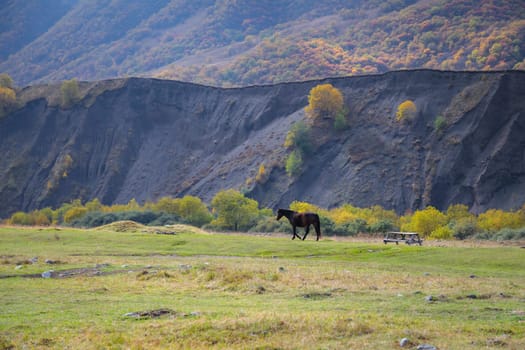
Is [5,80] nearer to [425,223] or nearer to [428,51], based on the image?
[425,223]

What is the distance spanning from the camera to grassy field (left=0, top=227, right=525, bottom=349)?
1431 cm

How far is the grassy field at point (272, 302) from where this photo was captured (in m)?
14.3

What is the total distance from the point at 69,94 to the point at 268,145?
42.8 metres

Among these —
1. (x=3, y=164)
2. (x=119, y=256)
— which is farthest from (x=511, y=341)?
(x=3, y=164)

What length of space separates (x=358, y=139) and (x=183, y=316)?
7474cm

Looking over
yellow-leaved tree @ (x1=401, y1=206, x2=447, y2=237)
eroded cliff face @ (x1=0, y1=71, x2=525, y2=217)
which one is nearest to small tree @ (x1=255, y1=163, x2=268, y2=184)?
eroded cliff face @ (x1=0, y1=71, x2=525, y2=217)

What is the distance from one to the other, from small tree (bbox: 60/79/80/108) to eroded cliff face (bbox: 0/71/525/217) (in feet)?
3.57

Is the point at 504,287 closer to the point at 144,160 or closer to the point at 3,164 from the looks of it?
the point at 144,160

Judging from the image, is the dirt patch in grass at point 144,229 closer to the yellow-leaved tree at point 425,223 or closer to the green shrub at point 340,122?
the yellow-leaved tree at point 425,223

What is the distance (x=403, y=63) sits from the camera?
7092 inches

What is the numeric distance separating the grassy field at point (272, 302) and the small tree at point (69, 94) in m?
89.1

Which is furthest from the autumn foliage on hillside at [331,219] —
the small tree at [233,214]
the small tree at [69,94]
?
the small tree at [69,94]

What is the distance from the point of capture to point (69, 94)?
12062 cm

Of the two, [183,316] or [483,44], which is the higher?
[483,44]
